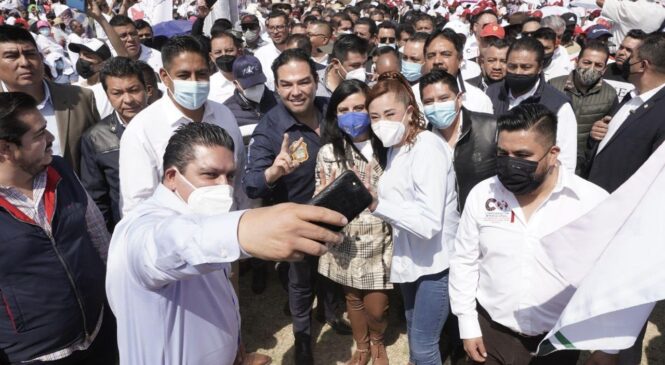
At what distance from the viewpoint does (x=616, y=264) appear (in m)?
1.44

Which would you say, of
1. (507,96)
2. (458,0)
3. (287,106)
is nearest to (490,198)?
(287,106)

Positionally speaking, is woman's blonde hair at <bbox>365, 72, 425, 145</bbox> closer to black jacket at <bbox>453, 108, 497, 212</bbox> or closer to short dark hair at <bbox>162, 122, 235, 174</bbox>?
black jacket at <bbox>453, 108, 497, 212</bbox>

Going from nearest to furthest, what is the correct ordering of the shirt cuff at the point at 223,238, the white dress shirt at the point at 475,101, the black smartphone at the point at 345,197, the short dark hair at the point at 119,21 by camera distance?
the shirt cuff at the point at 223,238, the black smartphone at the point at 345,197, the white dress shirt at the point at 475,101, the short dark hair at the point at 119,21

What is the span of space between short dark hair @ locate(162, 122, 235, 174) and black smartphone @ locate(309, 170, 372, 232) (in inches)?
26.9

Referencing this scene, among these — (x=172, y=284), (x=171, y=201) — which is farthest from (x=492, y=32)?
(x=172, y=284)

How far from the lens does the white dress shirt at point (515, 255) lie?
2.02 meters

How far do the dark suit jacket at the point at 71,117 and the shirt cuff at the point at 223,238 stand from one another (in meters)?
2.71

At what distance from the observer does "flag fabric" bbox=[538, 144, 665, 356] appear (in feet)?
4.49

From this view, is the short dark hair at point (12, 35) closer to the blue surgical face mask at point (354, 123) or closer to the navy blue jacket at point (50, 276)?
the navy blue jacket at point (50, 276)

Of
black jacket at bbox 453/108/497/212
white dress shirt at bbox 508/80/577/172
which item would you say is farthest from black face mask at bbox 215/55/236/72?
white dress shirt at bbox 508/80/577/172

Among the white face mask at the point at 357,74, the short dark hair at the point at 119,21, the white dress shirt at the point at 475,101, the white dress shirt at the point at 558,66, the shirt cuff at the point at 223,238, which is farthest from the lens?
the white dress shirt at the point at 558,66

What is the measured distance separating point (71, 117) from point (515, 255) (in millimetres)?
3170

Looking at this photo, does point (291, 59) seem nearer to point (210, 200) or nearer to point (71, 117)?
point (71, 117)

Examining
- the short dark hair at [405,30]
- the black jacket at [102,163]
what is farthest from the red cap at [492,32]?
the black jacket at [102,163]
